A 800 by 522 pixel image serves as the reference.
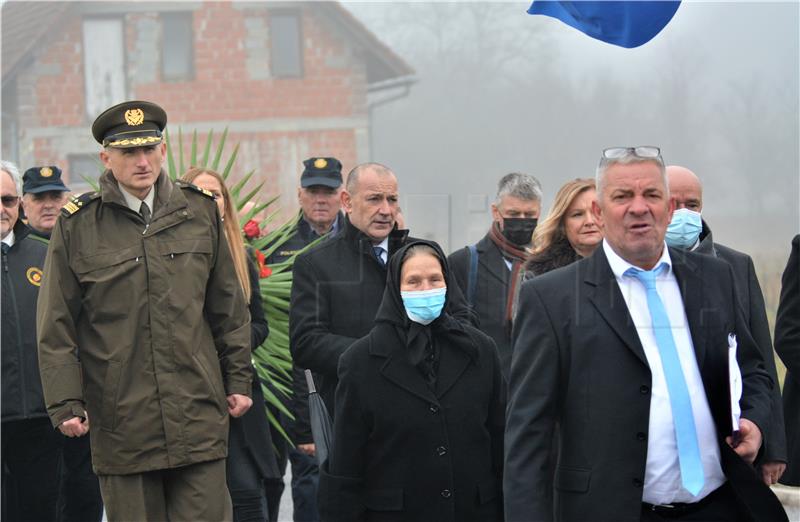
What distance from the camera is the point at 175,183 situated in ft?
21.3

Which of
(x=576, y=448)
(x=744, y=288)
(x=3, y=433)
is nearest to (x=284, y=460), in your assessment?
(x=3, y=433)

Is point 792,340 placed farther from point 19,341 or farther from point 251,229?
point 19,341

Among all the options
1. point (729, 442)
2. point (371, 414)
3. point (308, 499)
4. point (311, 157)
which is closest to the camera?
point (729, 442)

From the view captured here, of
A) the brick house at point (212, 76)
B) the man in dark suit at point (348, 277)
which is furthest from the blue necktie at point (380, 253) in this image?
the brick house at point (212, 76)

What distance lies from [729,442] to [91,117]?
6439mm

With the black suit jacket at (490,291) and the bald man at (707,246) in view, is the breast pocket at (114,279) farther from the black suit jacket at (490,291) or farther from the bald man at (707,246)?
the bald man at (707,246)

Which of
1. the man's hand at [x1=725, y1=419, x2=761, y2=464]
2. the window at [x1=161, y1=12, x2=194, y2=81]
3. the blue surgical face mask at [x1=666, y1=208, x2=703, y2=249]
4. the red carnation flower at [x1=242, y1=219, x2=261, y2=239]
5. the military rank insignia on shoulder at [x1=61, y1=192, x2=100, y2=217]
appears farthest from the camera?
the window at [x1=161, y1=12, x2=194, y2=81]

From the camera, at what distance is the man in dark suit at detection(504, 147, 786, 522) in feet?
15.5

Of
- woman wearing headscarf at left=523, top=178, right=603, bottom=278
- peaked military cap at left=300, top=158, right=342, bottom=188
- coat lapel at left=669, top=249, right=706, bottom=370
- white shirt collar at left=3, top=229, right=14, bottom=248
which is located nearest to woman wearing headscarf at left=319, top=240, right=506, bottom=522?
woman wearing headscarf at left=523, top=178, right=603, bottom=278

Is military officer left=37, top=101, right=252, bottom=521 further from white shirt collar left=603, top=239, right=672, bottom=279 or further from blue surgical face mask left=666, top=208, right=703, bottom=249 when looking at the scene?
blue surgical face mask left=666, top=208, right=703, bottom=249

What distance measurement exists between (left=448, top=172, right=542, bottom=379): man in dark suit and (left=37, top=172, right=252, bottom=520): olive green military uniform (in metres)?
1.96

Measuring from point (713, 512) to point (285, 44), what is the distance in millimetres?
5419

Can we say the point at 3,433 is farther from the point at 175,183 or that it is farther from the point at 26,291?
the point at 175,183

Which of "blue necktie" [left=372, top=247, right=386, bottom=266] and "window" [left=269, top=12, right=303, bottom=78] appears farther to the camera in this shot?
"window" [left=269, top=12, right=303, bottom=78]
